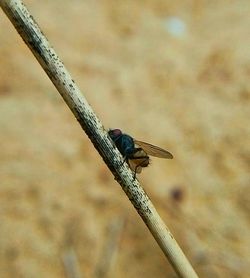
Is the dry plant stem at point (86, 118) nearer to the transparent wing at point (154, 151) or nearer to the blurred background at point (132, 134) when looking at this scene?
the transparent wing at point (154, 151)

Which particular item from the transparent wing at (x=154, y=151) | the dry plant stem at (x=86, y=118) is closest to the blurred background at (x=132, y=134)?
the transparent wing at (x=154, y=151)

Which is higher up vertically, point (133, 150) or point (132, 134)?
point (132, 134)

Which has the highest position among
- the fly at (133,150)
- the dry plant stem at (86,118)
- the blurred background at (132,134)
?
the blurred background at (132,134)

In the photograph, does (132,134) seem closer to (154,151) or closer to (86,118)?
(154,151)

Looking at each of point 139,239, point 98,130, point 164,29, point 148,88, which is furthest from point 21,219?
point 98,130

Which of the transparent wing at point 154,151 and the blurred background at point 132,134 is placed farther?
the blurred background at point 132,134

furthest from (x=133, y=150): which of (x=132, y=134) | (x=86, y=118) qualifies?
(x=132, y=134)
